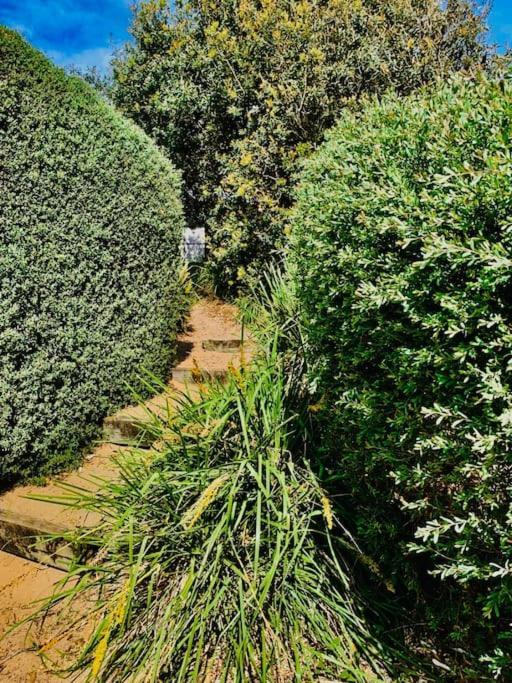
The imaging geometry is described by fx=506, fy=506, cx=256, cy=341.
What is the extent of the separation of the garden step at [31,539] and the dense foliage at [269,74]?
490 centimetres

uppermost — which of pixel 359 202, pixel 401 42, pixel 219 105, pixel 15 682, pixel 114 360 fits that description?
pixel 401 42

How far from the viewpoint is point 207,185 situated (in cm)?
849

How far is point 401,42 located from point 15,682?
7.83 metres

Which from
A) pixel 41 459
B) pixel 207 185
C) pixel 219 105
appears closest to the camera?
pixel 41 459

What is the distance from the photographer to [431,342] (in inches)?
74.9

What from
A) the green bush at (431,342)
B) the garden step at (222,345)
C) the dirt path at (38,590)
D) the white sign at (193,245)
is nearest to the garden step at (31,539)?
the dirt path at (38,590)

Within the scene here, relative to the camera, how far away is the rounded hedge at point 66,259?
3703 millimetres

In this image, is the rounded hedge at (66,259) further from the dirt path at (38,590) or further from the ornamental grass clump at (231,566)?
the ornamental grass clump at (231,566)

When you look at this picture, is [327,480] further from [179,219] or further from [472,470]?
[179,219]

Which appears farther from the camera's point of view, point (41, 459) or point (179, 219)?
point (179, 219)

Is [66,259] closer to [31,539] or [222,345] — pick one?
[31,539]

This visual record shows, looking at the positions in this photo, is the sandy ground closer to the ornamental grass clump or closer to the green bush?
the ornamental grass clump

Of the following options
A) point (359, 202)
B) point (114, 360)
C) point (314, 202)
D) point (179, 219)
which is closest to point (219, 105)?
point (179, 219)

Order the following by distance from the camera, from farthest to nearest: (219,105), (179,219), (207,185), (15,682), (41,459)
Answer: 1. (207,185)
2. (219,105)
3. (179,219)
4. (41,459)
5. (15,682)
